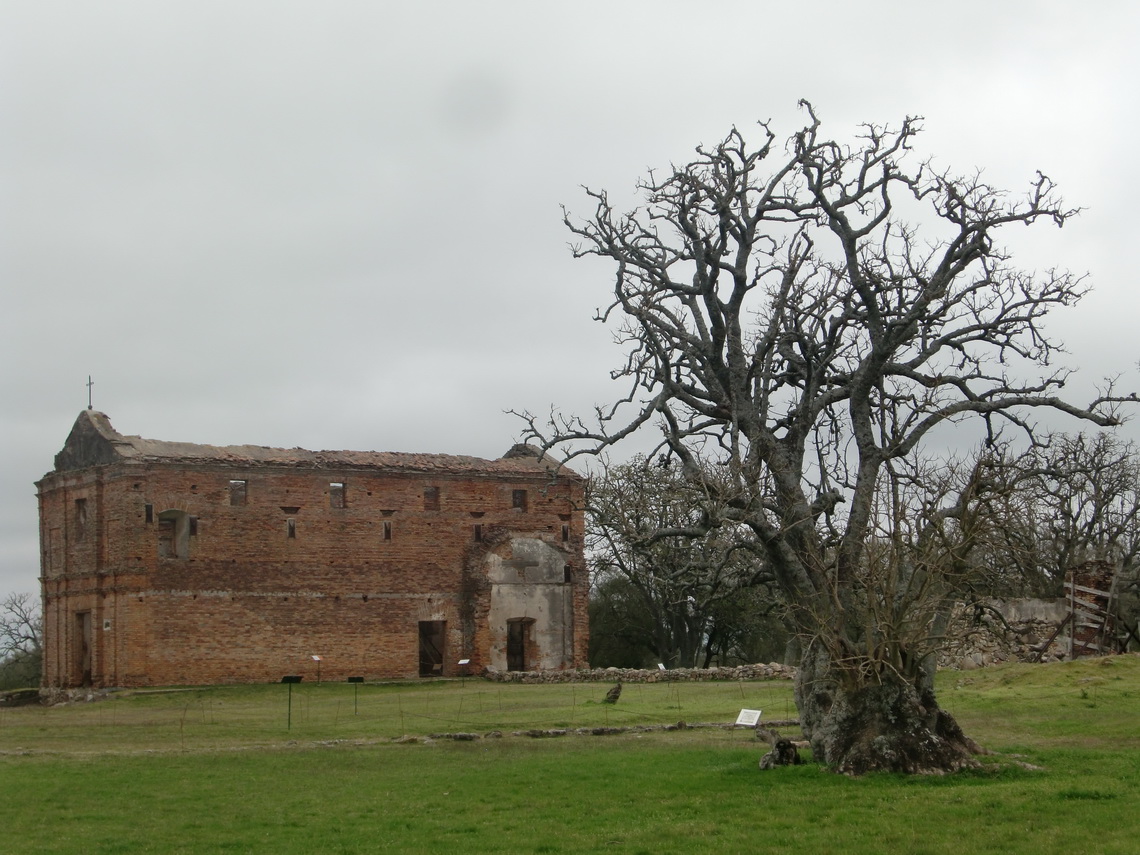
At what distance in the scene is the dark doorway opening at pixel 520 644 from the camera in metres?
42.8

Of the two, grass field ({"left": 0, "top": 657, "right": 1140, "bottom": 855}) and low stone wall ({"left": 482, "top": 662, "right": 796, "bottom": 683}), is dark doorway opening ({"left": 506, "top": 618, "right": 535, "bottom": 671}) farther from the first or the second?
grass field ({"left": 0, "top": 657, "right": 1140, "bottom": 855})

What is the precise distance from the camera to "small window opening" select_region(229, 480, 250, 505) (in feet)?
130

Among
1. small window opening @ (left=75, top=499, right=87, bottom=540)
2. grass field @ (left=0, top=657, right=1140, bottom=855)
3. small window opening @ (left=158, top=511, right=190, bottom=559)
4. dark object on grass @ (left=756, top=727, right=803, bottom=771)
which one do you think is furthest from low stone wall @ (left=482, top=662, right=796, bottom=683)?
dark object on grass @ (left=756, top=727, right=803, bottom=771)

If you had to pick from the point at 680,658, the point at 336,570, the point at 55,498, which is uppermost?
the point at 55,498

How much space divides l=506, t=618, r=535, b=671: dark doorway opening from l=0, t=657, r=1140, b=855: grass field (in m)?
14.5

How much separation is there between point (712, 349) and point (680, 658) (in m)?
37.2

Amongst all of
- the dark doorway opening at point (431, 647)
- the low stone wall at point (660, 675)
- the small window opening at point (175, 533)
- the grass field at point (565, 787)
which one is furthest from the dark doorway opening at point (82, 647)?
the low stone wall at point (660, 675)

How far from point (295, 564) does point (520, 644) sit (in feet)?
27.1

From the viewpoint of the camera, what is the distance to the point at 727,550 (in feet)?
54.1

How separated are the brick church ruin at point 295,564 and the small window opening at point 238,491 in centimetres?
4

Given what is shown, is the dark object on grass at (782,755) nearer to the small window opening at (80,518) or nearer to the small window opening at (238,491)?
the small window opening at (238,491)

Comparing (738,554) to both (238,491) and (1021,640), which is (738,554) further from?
(238,491)

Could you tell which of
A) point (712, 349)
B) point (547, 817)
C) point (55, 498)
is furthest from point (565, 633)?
point (547, 817)

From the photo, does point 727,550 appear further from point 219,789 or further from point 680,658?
point 680,658
